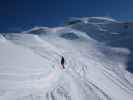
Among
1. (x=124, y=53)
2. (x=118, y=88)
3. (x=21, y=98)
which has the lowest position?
(x=124, y=53)

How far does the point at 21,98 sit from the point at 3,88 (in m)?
1.09

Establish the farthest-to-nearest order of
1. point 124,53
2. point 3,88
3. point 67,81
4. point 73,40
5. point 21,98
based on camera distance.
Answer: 1. point 73,40
2. point 124,53
3. point 67,81
4. point 3,88
5. point 21,98

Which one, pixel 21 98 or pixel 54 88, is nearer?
pixel 21 98

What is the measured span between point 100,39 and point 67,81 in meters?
26.3

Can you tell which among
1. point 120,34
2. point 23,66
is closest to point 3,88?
point 23,66

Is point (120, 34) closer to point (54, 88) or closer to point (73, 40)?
point (73, 40)

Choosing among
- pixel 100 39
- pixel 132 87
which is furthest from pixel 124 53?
pixel 132 87

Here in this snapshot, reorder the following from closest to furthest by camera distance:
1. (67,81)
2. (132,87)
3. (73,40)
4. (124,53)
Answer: (67,81) < (132,87) < (124,53) < (73,40)

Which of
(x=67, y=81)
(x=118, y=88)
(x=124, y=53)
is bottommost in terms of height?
(x=124, y=53)

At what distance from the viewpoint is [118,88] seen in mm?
9719

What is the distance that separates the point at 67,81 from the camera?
9.34 meters

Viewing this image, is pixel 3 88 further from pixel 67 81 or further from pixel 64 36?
pixel 64 36

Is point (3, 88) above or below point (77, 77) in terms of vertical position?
above

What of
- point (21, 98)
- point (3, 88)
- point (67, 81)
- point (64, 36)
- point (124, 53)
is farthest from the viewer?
point (64, 36)
